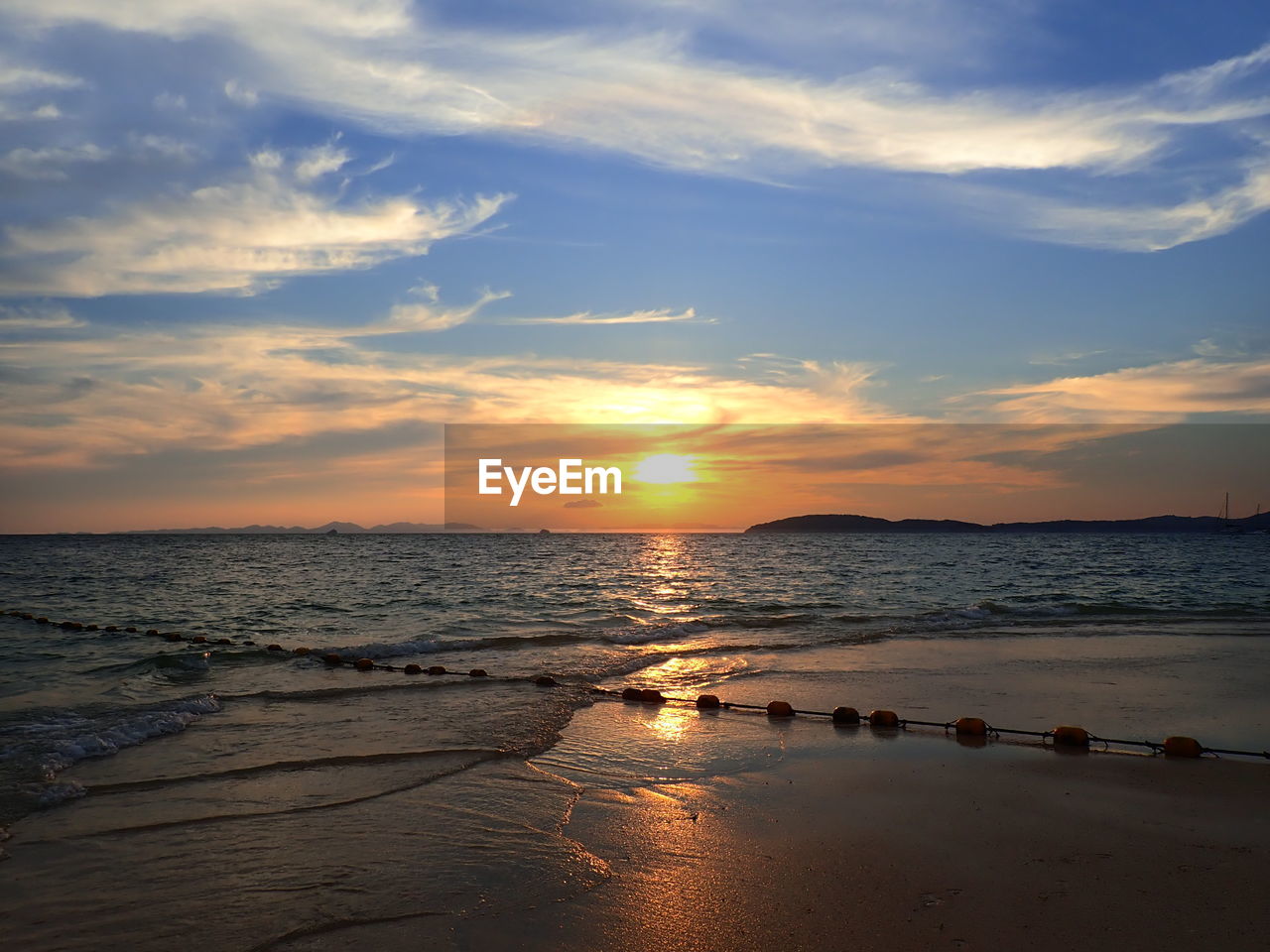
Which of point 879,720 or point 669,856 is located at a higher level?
point 669,856

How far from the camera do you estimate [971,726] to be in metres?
10.8

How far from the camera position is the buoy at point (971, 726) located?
10.7 metres

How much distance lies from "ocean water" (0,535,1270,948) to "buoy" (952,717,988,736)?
34.1 inches

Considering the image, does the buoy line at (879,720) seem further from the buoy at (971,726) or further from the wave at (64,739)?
the wave at (64,739)

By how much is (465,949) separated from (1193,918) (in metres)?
Answer: 4.57

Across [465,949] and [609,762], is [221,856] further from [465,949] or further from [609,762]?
[609,762]

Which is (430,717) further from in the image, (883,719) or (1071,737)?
(1071,737)

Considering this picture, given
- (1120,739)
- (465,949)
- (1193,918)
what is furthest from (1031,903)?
(1120,739)

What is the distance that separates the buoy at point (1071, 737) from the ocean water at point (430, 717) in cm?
88

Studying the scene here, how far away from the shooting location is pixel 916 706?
12.6 meters

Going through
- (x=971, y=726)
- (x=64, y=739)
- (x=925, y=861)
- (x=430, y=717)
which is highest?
(x=925, y=861)

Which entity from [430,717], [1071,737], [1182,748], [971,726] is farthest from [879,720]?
[430,717]

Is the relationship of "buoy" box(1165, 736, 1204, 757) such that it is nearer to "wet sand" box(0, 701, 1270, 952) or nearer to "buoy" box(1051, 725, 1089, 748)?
→ "wet sand" box(0, 701, 1270, 952)

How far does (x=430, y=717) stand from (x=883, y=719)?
Result: 6348 mm
